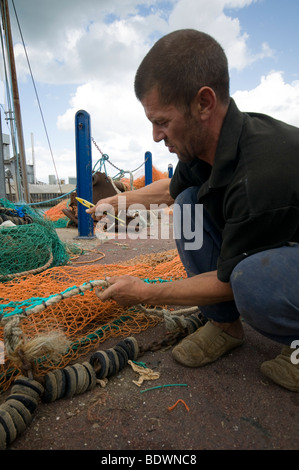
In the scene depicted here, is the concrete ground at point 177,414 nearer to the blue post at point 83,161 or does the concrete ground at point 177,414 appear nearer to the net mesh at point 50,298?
the net mesh at point 50,298

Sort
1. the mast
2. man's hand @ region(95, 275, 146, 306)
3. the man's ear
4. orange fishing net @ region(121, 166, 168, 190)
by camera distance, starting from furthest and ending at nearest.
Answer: orange fishing net @ region(121, 166, 168, 190) < the mast < man's hand @ region(95, 275, 146, 306) < the man's ear

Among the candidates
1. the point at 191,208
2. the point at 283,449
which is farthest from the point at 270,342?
the point at 191,208

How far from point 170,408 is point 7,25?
40.7 ft

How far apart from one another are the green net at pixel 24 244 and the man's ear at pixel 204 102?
82.2 inches

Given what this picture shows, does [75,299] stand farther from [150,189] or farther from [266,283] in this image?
[266,283]

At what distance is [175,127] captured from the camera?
4.32 ft

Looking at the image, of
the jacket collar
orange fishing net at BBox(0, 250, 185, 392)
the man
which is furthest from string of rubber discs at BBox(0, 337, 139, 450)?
the jacket collar

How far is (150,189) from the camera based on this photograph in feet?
6.89

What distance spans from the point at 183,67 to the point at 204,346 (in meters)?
1.26

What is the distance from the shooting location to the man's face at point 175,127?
4.24 ft

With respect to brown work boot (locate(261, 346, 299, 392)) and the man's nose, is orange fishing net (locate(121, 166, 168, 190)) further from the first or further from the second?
brown work boot (locate(261, 346, 299, 392))

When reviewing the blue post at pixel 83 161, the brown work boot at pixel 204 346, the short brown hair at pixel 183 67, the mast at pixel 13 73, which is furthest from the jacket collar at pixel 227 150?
the mast at pixel 13 73

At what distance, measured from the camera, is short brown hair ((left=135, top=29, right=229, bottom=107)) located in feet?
4.05

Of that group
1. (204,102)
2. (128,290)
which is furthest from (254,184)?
(128,290)
